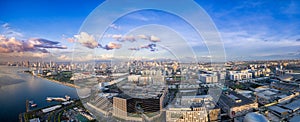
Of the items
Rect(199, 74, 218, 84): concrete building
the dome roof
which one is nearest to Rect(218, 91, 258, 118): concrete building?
the dome roof

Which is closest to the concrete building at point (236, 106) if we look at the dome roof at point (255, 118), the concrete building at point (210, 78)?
the dome roof at point (255, 118)

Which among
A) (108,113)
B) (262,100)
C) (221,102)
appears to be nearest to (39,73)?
(108,113)

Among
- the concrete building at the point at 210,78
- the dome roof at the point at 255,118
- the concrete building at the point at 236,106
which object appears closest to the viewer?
the dome roof at the point at 255,118

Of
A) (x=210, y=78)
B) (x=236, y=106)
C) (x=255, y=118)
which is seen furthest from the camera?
(x=210, y=78)

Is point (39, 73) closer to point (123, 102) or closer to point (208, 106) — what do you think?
point (123, 102)

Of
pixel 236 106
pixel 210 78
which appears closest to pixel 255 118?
pixel 236 106

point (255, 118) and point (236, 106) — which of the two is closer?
point (255, 118)

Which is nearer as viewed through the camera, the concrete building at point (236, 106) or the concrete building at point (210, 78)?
the concrete building at point (236, 106)

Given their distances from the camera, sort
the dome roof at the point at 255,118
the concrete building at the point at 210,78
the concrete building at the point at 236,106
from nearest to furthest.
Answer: the dome roof at the point at 255,118 < the concrete building at the point at 236,106 < the concrete building at the point at 210,78

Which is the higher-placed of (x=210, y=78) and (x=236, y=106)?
(x=210, y=78)

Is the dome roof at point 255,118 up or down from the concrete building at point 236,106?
up

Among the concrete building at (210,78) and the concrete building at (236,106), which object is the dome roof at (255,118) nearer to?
the concrete building at (236,106)

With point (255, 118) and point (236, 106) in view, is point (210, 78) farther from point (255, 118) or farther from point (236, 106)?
point (255, 118)
